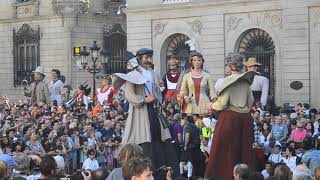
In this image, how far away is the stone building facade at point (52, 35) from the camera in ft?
115

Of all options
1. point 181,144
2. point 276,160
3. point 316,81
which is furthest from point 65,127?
point 316,81

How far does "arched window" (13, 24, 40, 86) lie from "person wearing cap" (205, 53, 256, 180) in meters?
26.5

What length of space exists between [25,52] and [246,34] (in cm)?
1312

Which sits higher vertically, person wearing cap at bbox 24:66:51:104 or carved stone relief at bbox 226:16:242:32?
carved stone relief at bbox 226:16:242:32

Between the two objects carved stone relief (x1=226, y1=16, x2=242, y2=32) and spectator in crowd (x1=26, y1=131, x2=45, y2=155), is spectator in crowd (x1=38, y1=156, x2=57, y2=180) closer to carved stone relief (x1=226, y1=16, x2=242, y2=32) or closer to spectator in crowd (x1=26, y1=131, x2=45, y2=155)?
spectator in crowd (x1=26, y1=131, x2=45, y2=155)

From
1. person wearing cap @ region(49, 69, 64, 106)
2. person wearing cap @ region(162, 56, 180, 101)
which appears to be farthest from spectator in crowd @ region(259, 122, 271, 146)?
person wearing cap @ region(49, 69, 64, 106)

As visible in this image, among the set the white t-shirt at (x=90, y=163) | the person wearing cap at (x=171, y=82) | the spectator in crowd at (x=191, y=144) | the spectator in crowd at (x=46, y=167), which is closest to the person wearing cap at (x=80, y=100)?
the person wearing cap at (x=171, y=82)

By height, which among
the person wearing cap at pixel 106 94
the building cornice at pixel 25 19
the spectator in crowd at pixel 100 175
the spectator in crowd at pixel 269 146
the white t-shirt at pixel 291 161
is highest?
the building cornice at pixel 25 19

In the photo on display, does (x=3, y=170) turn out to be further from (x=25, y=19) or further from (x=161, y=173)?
(x=25, y=19)

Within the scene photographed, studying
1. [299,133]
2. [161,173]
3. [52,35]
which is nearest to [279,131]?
[299,133]

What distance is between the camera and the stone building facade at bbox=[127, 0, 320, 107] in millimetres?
26312

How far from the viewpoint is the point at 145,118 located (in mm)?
10938

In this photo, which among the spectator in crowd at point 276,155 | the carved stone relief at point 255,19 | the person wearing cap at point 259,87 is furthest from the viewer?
the carved stone relief at point 255,19

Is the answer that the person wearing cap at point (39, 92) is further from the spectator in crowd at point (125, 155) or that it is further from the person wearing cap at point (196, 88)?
the spectator in crowd at point (125, 155)
